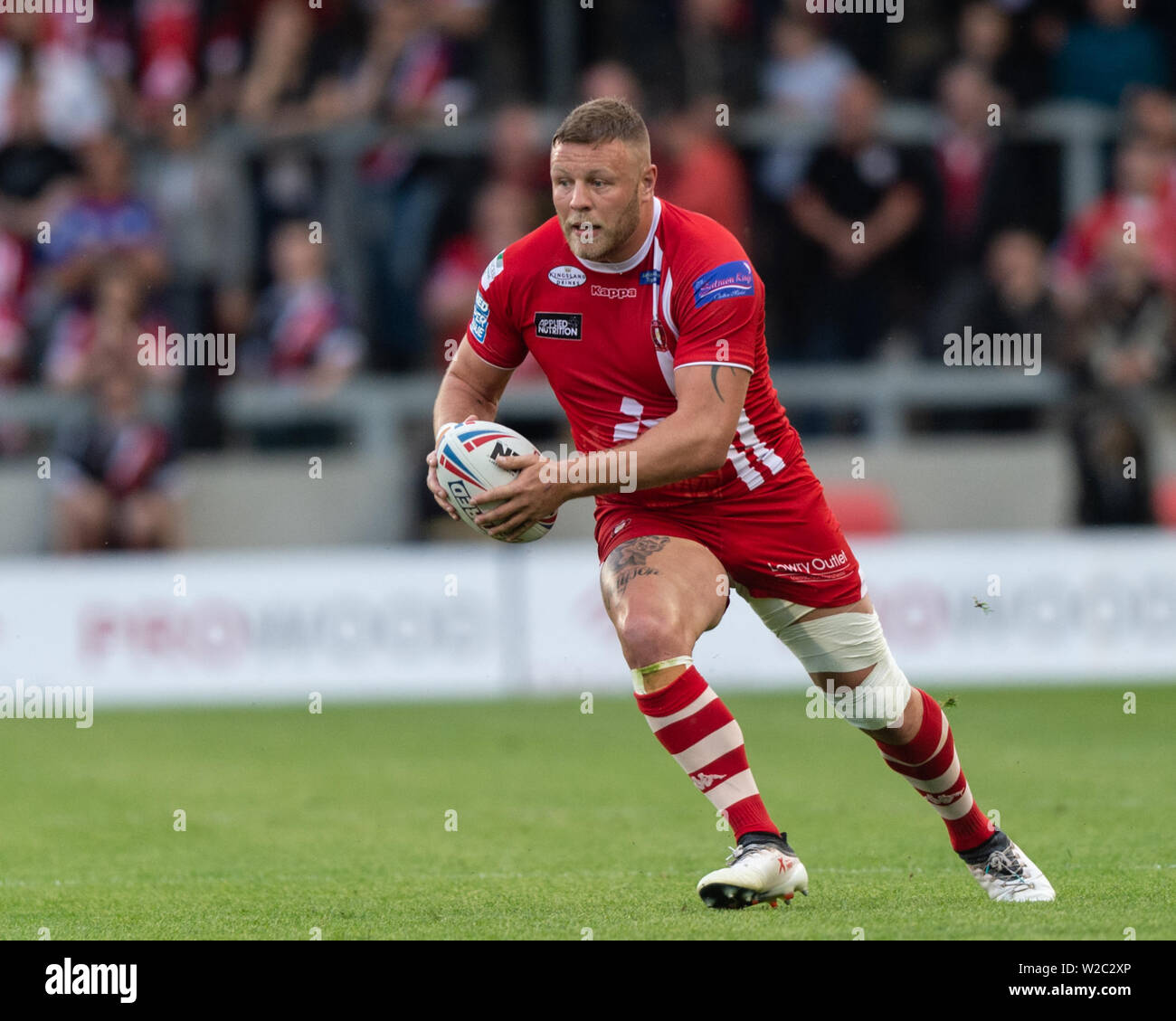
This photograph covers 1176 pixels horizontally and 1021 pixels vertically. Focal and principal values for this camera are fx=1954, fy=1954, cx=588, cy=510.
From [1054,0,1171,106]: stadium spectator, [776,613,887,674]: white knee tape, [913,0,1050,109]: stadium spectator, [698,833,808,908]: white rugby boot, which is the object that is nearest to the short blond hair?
[776,613,887,674]: white knee tape

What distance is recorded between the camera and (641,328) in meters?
6.36

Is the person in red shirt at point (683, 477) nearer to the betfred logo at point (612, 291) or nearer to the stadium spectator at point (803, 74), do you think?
the betfred logo at point (612, 291)

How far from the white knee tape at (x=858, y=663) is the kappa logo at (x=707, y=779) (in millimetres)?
506

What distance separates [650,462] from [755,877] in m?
1.31

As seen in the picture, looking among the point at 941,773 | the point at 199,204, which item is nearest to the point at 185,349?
the point at 199,204

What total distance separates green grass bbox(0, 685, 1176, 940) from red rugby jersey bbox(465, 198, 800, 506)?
4.92ft

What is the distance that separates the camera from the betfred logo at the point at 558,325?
644cm

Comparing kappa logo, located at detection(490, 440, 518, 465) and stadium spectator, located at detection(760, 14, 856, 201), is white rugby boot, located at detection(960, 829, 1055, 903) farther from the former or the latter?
stadium spectator, located at detection(760, 14, 856, 201)

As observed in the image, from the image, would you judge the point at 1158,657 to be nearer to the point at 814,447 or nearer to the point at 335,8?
the point at 814,447

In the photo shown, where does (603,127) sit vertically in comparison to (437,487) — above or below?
above
